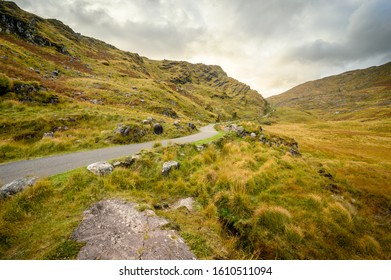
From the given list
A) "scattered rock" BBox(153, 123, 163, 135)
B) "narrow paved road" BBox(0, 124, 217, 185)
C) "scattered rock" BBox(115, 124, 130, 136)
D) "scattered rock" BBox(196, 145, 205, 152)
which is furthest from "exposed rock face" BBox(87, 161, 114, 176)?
"scattered rock" BBox(153, 123, 163, 135)

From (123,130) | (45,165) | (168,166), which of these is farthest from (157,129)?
(45,165)

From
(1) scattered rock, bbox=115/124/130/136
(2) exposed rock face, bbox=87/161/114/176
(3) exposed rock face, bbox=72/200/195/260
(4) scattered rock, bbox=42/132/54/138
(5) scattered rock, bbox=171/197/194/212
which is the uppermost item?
(1) scattered rock, bbox=115/124/130/136

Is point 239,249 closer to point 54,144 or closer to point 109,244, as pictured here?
point 109,244

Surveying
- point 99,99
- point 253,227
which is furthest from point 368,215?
point 99,99

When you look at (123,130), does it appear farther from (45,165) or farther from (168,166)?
(168,166)

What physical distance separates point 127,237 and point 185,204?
333cm

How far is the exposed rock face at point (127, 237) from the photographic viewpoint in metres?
4.84

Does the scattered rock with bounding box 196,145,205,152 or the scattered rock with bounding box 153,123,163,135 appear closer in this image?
the scattered rock with bounding box 196,145,205,152

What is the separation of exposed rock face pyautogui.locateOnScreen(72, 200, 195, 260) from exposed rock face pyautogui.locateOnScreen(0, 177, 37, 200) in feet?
Answer: 10.5

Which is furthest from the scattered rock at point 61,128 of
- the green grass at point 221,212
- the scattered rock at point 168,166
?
the scattered rock at point 168,166

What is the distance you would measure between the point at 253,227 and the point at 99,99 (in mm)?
36344

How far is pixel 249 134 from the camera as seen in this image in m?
22.6

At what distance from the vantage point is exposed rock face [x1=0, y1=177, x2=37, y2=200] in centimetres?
685

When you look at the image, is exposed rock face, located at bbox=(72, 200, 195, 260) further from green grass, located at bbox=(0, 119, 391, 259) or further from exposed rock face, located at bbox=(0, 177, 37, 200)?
exposed rock face, located at bbox=(0, 177, 37, 200)
